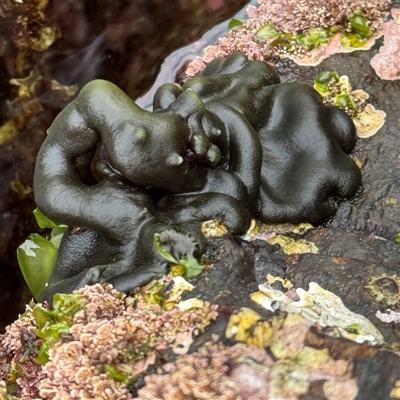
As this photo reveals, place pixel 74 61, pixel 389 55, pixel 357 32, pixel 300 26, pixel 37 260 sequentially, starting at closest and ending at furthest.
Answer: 1. pixel 37 260
2. pixel 389 55
3. pixel 357 32
4. pixel 300 26
5. pixel 74 61

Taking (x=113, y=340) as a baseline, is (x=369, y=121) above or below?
below

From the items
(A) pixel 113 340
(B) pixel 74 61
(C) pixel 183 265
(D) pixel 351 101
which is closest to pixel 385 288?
(C) pixel 183 265

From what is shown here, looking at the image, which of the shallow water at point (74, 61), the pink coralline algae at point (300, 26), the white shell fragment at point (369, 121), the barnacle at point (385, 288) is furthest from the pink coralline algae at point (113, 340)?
the shallow water at point (74, 61)

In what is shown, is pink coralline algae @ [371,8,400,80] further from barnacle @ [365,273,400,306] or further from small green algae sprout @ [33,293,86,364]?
small green algae sprout @ [33,293,86,364]

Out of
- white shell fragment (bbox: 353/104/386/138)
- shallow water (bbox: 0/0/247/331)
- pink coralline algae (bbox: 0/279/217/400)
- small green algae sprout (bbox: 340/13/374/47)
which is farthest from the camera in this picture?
shallow water (bbox: 0/0/247/331)

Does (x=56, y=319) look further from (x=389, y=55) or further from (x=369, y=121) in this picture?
(x=389, y=55)

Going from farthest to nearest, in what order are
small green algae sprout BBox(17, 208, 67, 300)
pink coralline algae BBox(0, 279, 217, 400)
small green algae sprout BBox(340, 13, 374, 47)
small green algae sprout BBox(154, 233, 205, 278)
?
small green algae sprout BBox(340, 13, 374, 47)
small green algae sprout BBox(17, 208, 67, 300)
small green algae sprout BBox(154, 233, 205, 278)
pink coralline algae BBox(0, 279, 217, 400)

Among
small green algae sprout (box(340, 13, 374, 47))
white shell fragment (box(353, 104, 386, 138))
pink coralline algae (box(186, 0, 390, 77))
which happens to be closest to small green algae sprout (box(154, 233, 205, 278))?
white shell fragment (box(353, 104, 386, 138))
